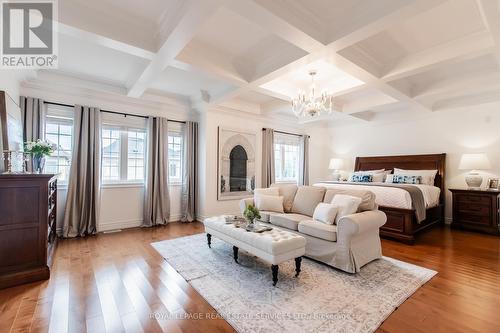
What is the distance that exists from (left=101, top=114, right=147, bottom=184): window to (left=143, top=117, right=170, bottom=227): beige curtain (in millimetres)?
210

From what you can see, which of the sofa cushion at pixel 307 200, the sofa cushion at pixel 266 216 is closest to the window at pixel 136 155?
the sofa cushion at pixel 266 216

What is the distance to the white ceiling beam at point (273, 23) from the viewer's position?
1911 mm

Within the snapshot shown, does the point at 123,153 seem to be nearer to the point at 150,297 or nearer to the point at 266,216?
the point at 266,216

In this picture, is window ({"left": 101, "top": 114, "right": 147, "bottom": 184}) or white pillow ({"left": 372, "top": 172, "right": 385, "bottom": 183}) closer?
window ({"left": 101, "top": 114, "right": 147, "bottom": 184})

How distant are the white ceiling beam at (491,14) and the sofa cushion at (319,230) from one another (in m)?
2.46

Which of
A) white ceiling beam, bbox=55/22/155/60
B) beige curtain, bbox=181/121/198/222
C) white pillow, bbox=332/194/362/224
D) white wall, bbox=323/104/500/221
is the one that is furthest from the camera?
beige curtain, bbox=181/121/198/222

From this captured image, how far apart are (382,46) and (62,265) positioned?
4889 millimetres

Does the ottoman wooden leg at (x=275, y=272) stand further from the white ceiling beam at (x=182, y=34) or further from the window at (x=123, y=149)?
the window at (x=123, y=149)

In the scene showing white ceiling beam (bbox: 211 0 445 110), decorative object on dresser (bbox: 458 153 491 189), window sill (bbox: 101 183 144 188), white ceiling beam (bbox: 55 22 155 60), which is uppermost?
white ceiling beam (bbox: 55 22 155 60)

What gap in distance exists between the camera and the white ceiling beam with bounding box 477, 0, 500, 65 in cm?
188

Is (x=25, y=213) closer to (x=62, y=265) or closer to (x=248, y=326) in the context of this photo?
(x=62, y=265)

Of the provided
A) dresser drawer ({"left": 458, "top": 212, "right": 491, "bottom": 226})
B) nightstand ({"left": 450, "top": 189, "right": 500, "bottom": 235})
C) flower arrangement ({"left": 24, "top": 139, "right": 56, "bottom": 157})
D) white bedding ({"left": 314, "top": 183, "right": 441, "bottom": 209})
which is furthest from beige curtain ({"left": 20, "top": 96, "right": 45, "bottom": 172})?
dresser drawer ({"left": 458, "top": 212, "right": 491, "bottom": 226})

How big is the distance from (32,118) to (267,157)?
15.3 ft

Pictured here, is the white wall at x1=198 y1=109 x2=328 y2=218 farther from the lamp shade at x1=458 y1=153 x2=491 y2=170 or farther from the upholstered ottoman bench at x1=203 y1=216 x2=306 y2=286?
the lamp shade at x1=458 y1=153 x2=491 y2=170
